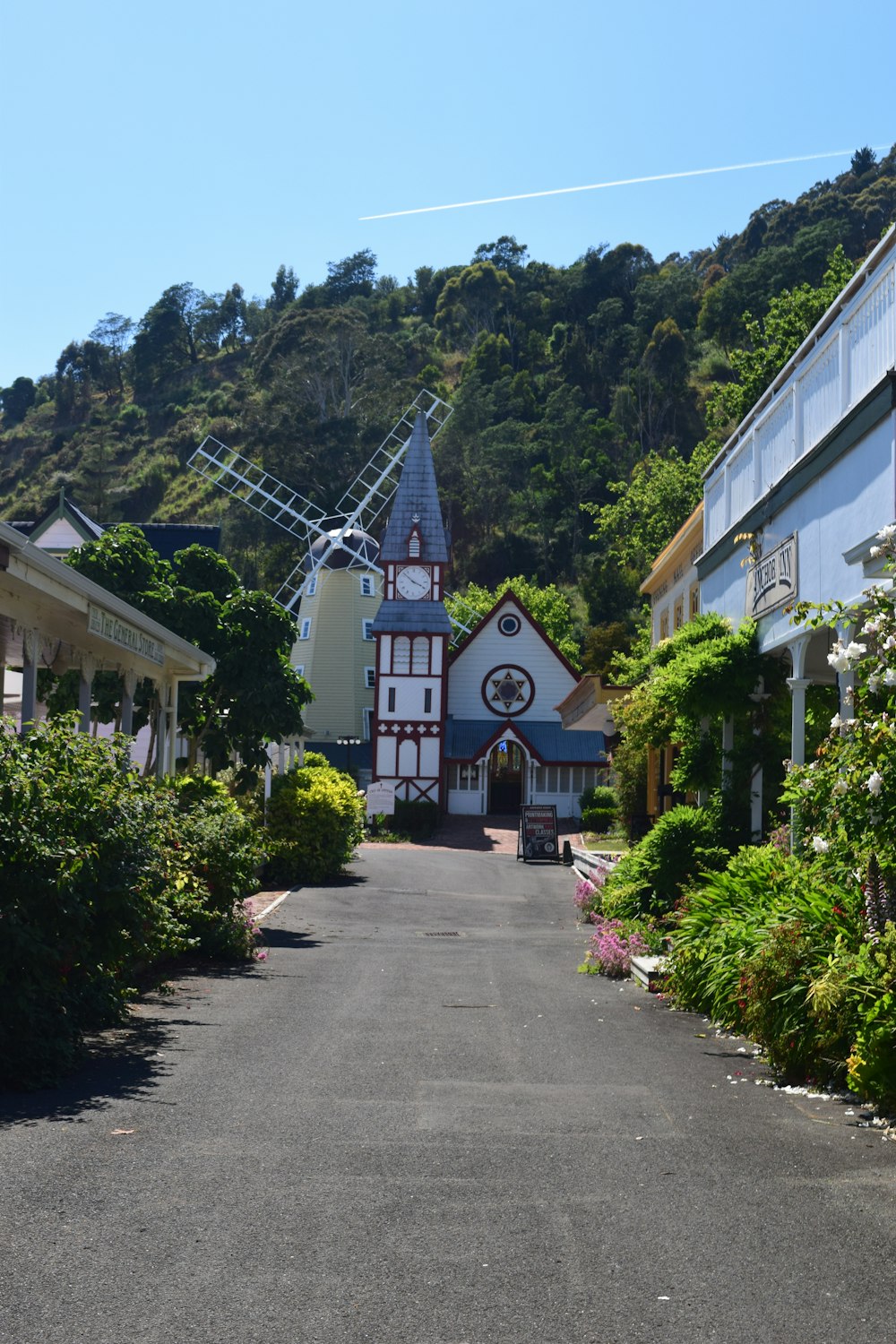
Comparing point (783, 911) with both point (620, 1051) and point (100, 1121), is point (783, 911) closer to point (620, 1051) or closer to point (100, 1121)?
point (620, 1051)

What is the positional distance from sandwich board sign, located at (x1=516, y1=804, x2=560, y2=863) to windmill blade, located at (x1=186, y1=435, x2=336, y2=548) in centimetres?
4073

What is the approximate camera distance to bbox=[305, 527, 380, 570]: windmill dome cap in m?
69.4

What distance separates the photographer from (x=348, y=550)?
69.6 meters

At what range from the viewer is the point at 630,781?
114 feet

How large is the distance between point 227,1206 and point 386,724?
2047 inches

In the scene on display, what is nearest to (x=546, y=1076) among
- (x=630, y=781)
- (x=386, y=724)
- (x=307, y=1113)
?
(x=307, y=1113)

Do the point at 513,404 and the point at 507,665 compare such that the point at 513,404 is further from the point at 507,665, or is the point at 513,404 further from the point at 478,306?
the point at 507,665

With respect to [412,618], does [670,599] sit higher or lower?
lower

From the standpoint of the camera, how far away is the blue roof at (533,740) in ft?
188

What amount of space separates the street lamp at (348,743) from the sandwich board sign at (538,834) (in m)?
21.2

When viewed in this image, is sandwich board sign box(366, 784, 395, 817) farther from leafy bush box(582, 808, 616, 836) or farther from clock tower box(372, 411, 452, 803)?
clock tower box(372, 411, 452, 803)

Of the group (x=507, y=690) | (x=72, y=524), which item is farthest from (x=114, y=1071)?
(x=507, y=690)

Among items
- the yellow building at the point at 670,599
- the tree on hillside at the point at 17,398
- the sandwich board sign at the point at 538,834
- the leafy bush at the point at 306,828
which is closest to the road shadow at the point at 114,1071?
the yellow building at the point at 670,599

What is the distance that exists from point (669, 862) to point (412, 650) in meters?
42.3
